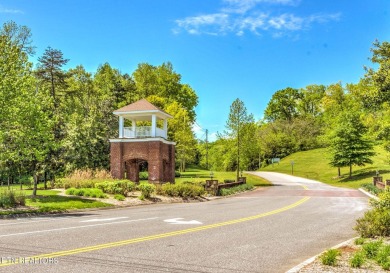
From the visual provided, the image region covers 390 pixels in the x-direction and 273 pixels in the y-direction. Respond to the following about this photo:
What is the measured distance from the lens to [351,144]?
5419 centimetres

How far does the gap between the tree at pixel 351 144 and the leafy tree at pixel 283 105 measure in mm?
59211

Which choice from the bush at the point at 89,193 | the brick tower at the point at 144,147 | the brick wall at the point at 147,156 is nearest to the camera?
the bush at the point at 89,193

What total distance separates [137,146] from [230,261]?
29.0 metres

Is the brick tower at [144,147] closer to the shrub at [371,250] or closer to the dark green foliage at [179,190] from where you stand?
the dark green foliage at [179,190]

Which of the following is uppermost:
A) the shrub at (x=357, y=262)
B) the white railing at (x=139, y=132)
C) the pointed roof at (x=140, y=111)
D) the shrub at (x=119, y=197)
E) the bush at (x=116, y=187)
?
the pointed roof at (x=140, y=111)

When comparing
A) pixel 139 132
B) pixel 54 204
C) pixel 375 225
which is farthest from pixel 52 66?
pixel 375 225

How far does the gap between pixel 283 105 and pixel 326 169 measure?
4485 centimetres

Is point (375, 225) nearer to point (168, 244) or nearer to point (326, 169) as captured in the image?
point (168, 244)

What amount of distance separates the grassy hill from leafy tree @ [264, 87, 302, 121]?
25.3 metres

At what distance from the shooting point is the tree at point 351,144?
5365 cm

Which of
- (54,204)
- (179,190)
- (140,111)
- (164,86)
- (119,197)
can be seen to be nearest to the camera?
(54,204)

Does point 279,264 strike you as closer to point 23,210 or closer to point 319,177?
point 23,210

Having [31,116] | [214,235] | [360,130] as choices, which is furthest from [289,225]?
[360,130]

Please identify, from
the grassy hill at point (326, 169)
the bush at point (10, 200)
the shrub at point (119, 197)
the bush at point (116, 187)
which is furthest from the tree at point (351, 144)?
the bush at point (10, 200)
